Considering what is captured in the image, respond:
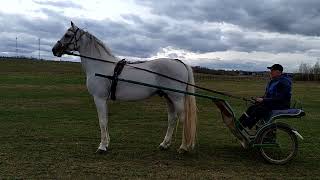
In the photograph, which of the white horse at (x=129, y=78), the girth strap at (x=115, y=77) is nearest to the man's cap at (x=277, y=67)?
the white horse at (x=129, y=78)

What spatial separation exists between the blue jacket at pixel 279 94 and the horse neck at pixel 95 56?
10.7 feet

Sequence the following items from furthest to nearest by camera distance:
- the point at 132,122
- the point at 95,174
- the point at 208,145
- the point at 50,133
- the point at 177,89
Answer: the point at 132,122, the point at 50,133, the point at 208,145, the point at 177,89, the point at 95,174

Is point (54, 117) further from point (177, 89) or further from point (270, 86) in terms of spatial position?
point (270, 86)

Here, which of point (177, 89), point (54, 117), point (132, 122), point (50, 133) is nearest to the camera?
point (177, 89)

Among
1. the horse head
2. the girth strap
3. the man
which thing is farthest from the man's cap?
the horse head

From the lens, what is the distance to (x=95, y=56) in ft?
Answer: 32.5

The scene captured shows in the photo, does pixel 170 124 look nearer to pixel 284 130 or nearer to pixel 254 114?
pixel 254 114

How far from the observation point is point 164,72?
9727mm

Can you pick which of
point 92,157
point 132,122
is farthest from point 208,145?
point 132,122

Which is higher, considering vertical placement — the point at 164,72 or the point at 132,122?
the point at 164,72

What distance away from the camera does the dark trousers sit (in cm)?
930

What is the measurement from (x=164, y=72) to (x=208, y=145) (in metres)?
2.25

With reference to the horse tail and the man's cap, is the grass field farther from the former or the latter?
the man's cap

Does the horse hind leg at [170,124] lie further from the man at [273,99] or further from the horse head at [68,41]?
the horse head at [68,41]
